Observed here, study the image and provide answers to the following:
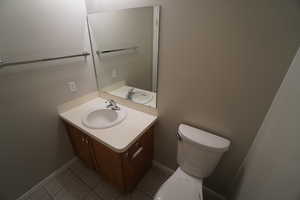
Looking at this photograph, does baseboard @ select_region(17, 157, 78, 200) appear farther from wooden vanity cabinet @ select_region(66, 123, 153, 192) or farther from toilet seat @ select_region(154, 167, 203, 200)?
toilet seat @ select_region(154, 167, 203, 200)

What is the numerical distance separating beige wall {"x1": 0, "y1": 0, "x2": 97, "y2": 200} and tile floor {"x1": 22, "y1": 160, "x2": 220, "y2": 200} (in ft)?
0.51

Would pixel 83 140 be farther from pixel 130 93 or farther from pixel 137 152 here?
pixel 130 93

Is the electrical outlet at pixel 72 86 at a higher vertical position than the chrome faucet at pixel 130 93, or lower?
higher

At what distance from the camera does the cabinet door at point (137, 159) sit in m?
1.17

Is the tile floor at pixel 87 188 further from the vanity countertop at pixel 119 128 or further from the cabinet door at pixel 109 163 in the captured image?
the vanity countertop at pixel 119 128

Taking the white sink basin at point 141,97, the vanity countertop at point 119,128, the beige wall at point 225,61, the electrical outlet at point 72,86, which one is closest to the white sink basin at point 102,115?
the vanity countertop at point 119,128

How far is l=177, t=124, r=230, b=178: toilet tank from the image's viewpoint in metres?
1.01

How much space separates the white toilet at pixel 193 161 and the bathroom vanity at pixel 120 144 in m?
0.35

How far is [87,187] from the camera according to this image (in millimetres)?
1485

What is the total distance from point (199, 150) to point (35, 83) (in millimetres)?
1546

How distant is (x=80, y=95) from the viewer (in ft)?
5.22

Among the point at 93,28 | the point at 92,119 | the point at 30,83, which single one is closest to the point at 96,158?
the point at 92,119

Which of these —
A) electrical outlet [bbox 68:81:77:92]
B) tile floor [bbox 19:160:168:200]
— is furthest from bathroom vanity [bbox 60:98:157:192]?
electrical outlet [bbox 68:81:77:92]

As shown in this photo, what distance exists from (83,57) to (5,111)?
0.84 meters
